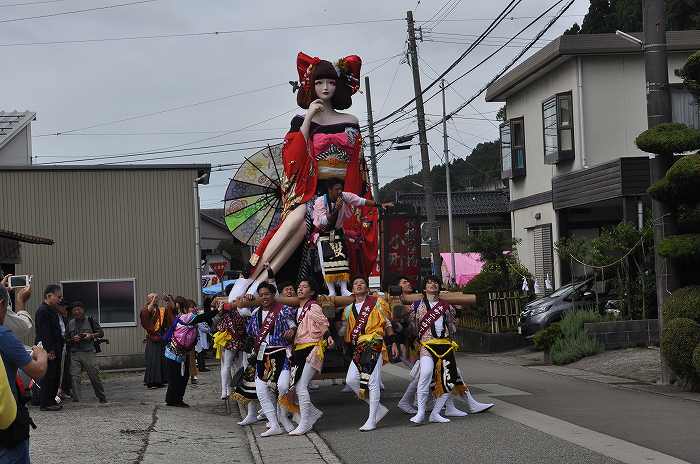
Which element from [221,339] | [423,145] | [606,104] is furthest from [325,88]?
[606,104]

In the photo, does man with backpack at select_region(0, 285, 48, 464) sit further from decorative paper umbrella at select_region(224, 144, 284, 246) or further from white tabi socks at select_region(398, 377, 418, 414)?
decorative paper umbrella at select_region(224, 144, 284, 246)

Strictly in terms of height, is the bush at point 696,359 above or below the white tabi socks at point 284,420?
above

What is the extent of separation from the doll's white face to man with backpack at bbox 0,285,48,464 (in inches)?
362

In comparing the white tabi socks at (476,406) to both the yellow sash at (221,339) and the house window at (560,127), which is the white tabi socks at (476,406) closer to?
the yellow sash at (221,339)

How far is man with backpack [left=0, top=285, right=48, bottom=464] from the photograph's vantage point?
6.16 meters

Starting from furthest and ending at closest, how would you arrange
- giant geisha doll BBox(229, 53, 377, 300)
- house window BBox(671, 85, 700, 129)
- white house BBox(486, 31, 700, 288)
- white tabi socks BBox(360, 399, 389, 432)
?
house window BBox(671, 85, 700, 129)
white house BBox(486, 31, 700, 288)
giant geisha doll BBox(229, 53, 377, 300)
white tabi socks BBox(360, 399, 389, 432)

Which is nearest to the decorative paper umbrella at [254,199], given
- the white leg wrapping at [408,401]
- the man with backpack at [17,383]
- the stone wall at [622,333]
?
the white leg wrapping at [408,401]

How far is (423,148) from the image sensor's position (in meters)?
30.7

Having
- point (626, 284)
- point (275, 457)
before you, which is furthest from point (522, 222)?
point (275, 457)

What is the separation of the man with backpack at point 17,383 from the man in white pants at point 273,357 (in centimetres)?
651

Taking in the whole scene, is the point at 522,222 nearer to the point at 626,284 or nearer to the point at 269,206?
the point at 626,284

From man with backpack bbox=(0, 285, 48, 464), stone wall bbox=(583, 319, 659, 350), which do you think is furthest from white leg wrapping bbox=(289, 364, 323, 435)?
stone wall bbox=(583, 319, 659, 350)

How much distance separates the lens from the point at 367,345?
12.7 meters

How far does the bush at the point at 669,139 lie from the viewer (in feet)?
50.8
